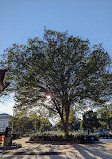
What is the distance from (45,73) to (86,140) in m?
11.7

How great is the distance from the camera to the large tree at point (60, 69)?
18.0 metres

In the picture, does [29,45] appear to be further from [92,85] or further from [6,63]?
[92,85]

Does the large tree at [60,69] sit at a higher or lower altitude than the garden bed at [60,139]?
higher

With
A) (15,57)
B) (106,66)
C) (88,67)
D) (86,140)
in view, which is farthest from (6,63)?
(86,140)

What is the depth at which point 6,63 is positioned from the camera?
19188 millimetres

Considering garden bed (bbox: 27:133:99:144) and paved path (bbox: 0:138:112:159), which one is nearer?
paved path (bbox: 0:138:112:159)

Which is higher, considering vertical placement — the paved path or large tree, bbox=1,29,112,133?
large tree, bbox=1,29,112,133

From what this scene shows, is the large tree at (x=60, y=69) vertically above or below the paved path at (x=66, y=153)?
above

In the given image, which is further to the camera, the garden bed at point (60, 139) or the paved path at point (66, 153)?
the garden bed at point (60, 139)

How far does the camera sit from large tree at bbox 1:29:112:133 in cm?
1795

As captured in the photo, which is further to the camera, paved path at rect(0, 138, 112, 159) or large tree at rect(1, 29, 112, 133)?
large tree at rect(1, 29, 112, 133)

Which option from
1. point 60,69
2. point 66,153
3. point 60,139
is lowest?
point 66,153

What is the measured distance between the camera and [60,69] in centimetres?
1823

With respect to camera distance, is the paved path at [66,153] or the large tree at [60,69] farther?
the large tree at [60,69]
